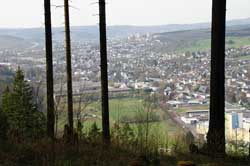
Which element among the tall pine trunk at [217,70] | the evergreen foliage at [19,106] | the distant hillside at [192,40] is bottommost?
the evergreen foliage at [19,106]

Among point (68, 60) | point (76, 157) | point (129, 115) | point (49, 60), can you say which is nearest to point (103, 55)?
point (49, 60)

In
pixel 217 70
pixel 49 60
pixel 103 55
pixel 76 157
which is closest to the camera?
pixel 76 157

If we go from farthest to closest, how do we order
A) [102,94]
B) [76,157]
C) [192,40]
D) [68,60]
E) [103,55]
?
1. [192,40]
2. [68,60]
3. [102,94]
4. [103,55]
5. [76,157]

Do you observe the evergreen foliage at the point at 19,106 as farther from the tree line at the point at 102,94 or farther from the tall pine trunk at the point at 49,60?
the tall pine trunk at the point at 49,60

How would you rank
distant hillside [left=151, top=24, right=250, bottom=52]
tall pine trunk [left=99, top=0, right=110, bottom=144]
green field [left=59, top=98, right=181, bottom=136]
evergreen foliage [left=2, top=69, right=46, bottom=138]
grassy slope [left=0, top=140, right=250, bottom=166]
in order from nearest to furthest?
grassy slope [left=0, top=140, right=250, bottom=166] → green field [left=59, top=98, right=181, bottom=136] → tall pine trunk [left=99, top=0, right=110, bottom=144] → evergreen foliage [left=2, top=69, right=46, bottom=138] → distant hillside [left=151, top=24, right=250, bottom=52]

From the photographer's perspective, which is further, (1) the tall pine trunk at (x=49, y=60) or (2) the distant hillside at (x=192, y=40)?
(2) the distant hillside at (x=192, y=40)

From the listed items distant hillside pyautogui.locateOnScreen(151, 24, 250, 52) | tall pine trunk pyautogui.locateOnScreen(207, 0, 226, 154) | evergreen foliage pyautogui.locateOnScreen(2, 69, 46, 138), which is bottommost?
evergreen foliage pyautogui.locateOnScreen(2, 69, 46, 138)

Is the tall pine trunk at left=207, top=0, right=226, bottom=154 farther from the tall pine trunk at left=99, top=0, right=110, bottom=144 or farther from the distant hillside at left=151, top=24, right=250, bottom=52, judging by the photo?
the distant hillside at left=151, top=24, right=250, bottom=52

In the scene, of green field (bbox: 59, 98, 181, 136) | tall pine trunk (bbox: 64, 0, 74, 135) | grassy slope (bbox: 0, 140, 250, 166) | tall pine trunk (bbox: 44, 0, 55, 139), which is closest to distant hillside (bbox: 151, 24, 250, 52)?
green field (bbox: 59, 98, 181, 136)

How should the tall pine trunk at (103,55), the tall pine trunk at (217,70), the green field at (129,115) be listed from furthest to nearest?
the tall pine trunk at (103,55) → the green field at (129,115) → the tall pine trunk at (217,70)

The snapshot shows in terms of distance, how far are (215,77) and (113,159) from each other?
120 inches

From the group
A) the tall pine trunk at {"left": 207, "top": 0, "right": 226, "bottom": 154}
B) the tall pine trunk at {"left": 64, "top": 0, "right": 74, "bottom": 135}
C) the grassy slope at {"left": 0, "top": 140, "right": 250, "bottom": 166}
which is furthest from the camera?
the tall pine trunk at {"left": 64, "top": 0, "right": 74, "bottom": 135}

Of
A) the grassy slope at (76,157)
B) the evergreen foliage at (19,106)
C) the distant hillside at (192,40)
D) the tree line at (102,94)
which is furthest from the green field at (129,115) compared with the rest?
the distant hillside at (192,40)

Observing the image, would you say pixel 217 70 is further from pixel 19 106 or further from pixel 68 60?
pixel 19 106
